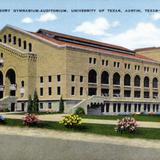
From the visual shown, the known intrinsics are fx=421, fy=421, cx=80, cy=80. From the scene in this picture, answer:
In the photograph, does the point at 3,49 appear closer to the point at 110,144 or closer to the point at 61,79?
the point at 61,79

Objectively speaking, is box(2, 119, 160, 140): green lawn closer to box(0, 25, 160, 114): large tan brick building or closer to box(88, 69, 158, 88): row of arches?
box(0, 25, 160, 114): large tan brick building

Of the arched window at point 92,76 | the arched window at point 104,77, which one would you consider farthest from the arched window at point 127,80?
the arched window at point 92,76

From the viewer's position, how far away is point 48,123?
115ft

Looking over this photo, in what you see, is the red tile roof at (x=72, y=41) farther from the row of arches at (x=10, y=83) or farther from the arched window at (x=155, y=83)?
the arched window at (x=155, y=83)

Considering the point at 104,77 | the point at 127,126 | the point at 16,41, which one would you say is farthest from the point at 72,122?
the point at 16,41

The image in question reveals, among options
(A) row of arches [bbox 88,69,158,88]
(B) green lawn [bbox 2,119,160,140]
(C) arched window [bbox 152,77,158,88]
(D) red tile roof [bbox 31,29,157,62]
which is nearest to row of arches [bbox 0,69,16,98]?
(D) red tile roof [bbox 31,29,157,62]

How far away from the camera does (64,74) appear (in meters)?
80.0

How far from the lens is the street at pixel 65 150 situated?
23.7 metres

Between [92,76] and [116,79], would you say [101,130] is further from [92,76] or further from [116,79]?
[116,79]

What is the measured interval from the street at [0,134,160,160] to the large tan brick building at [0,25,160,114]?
161 feet

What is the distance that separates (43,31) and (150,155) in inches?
2928

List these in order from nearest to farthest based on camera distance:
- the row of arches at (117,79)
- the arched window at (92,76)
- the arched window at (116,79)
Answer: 1. the arched window at (92,76)
2. the row of arches at (117,79)
3. the arched window at (116,79)

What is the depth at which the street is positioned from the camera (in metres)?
23.7

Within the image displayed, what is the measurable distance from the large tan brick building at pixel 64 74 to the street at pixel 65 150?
49090mm
